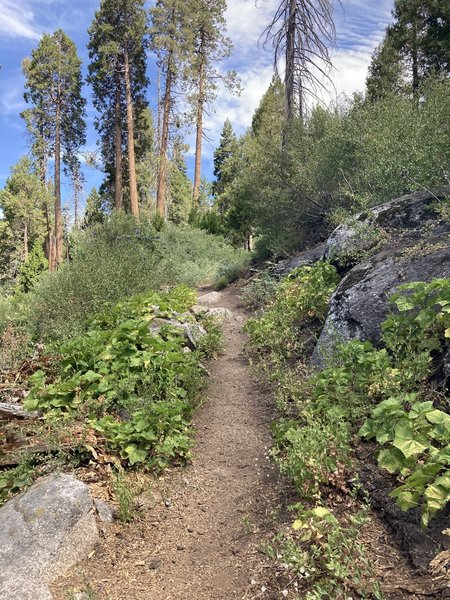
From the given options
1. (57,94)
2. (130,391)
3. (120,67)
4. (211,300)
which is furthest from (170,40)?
(130,391)

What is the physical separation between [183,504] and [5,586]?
121 centimetres

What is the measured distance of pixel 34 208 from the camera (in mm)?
37500

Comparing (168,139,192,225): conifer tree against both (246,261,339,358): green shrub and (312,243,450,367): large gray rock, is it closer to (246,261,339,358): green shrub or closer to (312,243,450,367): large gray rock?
(246,261,339,358): green shrub

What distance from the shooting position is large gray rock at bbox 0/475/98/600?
2.38m

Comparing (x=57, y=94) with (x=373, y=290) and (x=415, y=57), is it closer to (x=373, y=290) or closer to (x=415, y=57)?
(x=415, y=57)

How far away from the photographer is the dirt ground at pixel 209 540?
2.20 meters

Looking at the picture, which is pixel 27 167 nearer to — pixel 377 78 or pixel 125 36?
pixel 125 36

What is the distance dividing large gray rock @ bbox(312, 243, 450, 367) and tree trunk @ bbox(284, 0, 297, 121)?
8.73m

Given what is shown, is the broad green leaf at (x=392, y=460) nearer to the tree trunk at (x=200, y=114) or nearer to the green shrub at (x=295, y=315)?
the green shrub at (x=295, y=315)

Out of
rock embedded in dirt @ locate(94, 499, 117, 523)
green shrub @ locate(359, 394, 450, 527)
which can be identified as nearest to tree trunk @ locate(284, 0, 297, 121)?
green shrub @ locate(359, 394, 450, 527)

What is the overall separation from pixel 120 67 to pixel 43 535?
24522 mm

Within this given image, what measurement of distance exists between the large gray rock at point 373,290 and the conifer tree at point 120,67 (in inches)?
653

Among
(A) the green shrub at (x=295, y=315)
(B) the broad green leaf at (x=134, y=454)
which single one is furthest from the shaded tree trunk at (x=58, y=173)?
(B) the broad green leaf at (x=134, y=454)

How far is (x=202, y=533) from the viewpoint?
9.08 ft
